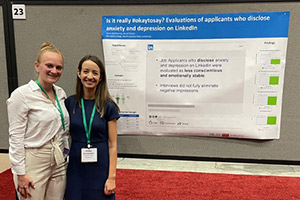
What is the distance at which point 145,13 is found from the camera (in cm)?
148

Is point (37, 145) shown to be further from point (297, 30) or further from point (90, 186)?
point (297, 30)

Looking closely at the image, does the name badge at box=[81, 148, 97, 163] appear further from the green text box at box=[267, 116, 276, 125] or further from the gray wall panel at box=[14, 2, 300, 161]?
the green text box at box=[267, 116, 276, 125]

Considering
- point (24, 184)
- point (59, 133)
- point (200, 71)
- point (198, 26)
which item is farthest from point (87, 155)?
point (198, 26)

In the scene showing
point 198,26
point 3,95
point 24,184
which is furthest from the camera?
point 3,95

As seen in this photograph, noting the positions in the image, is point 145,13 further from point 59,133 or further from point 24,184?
point 24,184

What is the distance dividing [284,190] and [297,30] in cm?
110

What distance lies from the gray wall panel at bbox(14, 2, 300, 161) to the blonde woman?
0.55 meters

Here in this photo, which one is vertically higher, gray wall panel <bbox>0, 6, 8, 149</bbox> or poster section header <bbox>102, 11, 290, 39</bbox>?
poster section header <bbox>102, 11, 290, 39</bbox>

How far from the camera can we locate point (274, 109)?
149 cm

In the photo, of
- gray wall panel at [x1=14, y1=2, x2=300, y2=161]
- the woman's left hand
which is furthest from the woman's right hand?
gray wall panel at [x1=14, y1=2, x2=300, y2=161]

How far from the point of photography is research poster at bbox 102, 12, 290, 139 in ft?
4.72

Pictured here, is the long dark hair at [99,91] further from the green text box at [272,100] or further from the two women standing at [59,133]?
the green text box at [272,100]

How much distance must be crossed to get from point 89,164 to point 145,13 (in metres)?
0.98

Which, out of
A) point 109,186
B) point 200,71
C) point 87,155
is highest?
point 200,71
